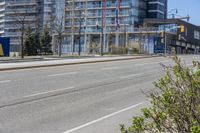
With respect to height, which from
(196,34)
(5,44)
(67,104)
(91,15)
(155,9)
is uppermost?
(155,9)

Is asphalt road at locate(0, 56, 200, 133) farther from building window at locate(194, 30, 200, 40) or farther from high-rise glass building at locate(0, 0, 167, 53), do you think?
building window at locate(194, 30, 200, 40)

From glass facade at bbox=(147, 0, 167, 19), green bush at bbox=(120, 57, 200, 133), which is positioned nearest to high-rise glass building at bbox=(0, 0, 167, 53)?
glass facade at bbox=(147, 0, 167, 19)

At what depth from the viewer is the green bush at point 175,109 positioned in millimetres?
4934

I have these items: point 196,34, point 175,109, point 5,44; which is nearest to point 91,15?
point 196,34

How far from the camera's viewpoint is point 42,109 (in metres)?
13.2

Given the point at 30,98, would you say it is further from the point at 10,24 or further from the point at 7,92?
the point at 10,24

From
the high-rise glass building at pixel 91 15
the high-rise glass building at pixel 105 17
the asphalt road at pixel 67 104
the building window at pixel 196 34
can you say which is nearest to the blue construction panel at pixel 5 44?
the asphalt road at pixel 67 104

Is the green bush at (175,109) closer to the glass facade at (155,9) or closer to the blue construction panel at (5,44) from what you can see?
the blue construction panel at (5,44)

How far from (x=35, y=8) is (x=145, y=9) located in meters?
36.2

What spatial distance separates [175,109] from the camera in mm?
5012

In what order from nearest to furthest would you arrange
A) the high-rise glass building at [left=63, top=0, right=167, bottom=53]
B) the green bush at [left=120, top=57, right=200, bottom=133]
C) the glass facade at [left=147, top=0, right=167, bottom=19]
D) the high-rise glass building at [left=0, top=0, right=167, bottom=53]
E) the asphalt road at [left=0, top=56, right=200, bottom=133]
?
the green bush at [left=120, top=57, right=200, bottom=133]
the asphalt road at [left=0, top=56, right=200, bottom=133]
the high-rise glass building at [left=0, top=0, right=167, bottom=53]
the high-rise glass building at [left=63, top=0, right=167, bottom=53]
the glass facade at [left=147, top=0, right=167, bottom=19]

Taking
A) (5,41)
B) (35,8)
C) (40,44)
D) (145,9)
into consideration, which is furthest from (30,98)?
(35,8)

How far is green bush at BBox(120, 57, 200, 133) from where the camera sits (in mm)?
4934

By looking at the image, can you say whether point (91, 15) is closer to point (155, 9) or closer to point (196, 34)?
point (155, 9)
